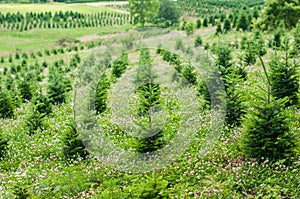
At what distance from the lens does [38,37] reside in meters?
62.5

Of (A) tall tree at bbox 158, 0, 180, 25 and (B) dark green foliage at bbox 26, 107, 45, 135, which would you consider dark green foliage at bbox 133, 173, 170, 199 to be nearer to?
(B) dark green foliage at bbox 26, 107, 45, 135

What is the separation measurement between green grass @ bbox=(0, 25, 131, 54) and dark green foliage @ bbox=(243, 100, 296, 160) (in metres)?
51.4

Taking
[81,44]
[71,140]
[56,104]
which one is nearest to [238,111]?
[71,140]

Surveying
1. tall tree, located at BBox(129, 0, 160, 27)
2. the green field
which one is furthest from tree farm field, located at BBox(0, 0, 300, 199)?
the green field

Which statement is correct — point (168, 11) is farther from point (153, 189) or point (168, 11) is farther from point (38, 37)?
point (153, 189)

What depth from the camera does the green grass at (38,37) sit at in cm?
5759

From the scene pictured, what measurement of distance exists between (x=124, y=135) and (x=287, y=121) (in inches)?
188

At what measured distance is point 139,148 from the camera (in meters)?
9.75

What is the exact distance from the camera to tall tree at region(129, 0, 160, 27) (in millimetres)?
61344

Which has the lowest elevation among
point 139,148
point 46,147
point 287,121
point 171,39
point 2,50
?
point 2,50

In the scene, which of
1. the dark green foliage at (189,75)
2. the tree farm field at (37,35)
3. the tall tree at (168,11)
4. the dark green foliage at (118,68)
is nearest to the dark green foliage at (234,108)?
the dark green foliage at (189,75)

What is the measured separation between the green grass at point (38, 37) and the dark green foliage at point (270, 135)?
169 ft

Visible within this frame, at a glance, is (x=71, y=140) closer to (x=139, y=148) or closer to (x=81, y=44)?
(x=139, y=148)

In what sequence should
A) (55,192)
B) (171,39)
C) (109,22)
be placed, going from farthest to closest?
1. (109,22)
2. (171,39)
3. (55,192)
